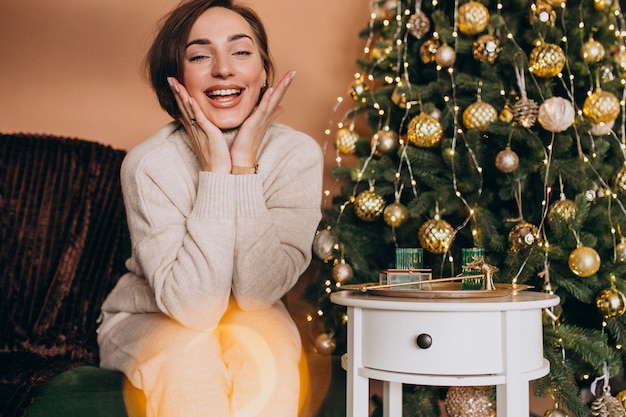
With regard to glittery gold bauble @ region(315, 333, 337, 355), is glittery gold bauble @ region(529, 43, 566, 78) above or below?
above

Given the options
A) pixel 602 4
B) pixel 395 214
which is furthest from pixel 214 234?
pixel 602 4

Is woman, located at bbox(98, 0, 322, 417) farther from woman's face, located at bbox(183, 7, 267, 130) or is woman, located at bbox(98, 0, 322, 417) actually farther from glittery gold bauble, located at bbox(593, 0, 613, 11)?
glittery gold bauble, located at bbox(593, 0, 613, 11)

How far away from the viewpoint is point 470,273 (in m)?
1.44

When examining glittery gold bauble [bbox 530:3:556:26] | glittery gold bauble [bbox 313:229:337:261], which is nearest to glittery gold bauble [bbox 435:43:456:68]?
glittery gold bauble [bbox 530:3:556:26]

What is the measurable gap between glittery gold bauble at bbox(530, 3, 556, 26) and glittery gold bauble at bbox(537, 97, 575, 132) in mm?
239

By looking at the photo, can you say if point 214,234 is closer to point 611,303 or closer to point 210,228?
point 210,228

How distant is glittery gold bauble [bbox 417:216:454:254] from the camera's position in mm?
1630

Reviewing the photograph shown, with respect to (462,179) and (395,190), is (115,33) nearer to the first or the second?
(395,190)

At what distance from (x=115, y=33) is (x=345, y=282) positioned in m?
1.21

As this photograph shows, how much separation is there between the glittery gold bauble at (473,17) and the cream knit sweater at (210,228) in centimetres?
54

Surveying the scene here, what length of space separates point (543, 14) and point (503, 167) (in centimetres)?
43

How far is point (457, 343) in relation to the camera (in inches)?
45.9

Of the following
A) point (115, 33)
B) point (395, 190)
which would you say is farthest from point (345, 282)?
point (115, 33)

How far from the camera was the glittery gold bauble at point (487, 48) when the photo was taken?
5.58 ft
